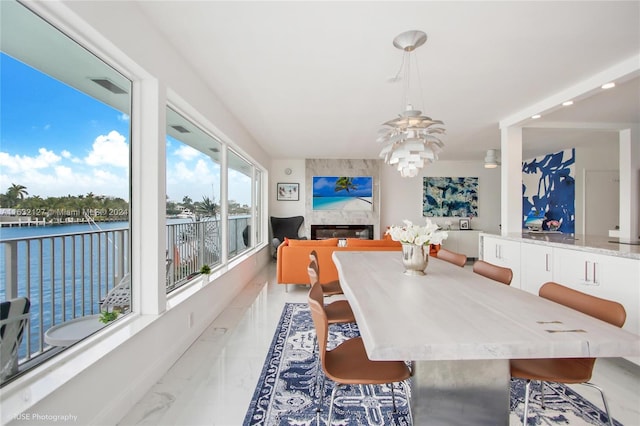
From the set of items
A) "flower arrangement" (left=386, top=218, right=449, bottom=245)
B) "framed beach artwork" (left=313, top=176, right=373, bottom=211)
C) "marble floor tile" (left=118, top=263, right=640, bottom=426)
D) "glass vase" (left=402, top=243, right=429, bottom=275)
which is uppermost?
"framed beach artwork" (left=313, top=176, right=373, bottom=211)

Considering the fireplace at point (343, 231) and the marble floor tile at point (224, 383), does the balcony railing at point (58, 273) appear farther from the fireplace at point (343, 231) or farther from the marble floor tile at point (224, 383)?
the fireplace at point (343, 231)

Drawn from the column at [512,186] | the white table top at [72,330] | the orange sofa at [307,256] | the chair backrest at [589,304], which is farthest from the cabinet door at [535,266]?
the white table top at [72,330]

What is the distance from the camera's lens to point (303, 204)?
7316mm

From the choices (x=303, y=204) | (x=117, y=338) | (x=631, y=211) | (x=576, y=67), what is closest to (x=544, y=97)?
(x=576, y=67)

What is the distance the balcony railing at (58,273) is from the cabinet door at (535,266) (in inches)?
146

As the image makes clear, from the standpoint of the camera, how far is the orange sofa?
416 cm

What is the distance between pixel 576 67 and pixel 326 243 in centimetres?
327

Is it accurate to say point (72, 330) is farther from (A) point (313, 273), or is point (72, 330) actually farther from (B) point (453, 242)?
(B) point (453, 242)

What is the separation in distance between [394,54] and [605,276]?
249 centimetres

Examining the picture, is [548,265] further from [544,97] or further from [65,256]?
[65,256]

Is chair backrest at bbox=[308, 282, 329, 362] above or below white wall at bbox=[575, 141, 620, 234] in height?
below

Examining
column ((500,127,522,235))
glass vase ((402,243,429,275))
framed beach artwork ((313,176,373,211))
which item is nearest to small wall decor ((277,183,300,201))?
framed beach artwork ((313,176,373,211))

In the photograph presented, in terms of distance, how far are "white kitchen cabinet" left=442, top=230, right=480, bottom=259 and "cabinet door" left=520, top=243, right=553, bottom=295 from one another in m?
3.59

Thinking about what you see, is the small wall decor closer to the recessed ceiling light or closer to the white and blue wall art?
the recessed ceiling light
